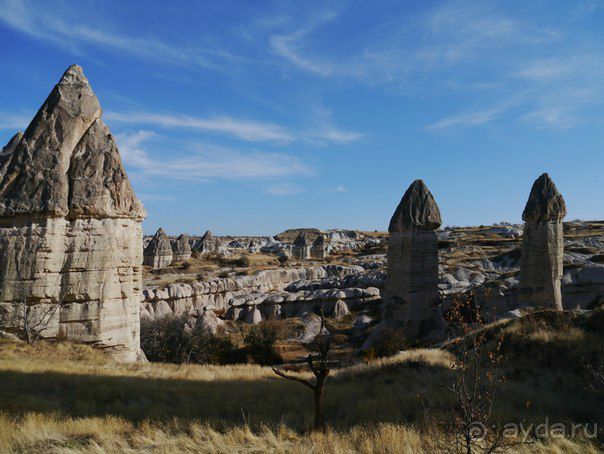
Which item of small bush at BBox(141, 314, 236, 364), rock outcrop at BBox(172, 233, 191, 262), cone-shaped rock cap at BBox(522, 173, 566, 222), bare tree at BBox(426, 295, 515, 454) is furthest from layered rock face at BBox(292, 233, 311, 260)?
bare tree at BBox(426, 295, 515, 454)

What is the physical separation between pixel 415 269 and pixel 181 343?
37.6 ft

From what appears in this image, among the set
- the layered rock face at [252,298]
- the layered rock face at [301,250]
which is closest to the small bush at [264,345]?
the layered rock face at [252,298]

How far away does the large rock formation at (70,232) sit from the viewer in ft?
35.1

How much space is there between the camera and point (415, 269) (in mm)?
19656

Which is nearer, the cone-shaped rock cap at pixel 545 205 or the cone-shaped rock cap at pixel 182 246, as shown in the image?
the cone-shaped rock cap at pixel 545 205

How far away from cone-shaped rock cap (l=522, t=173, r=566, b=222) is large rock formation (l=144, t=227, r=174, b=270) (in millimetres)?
36681

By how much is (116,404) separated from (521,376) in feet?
27.5

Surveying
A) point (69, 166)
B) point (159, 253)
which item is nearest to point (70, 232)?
point (69, 166)

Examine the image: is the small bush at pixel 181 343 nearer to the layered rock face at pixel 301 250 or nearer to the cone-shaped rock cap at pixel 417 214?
the cone-shaped rock cap at pixel 417 214

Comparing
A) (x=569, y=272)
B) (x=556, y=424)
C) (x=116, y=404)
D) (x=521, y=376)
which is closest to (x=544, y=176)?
(x=569, y=272)

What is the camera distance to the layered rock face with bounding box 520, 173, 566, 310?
65.6 feet

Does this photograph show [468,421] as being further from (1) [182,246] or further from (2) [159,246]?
(1) [182,246]

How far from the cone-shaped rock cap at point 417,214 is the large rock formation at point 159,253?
107 ft

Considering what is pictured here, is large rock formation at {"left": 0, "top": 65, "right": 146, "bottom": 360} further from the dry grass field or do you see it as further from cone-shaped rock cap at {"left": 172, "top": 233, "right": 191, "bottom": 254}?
cone-shaped rock cap at {"left": 172, "top": 233, "right": 191, "bottom": 254}
